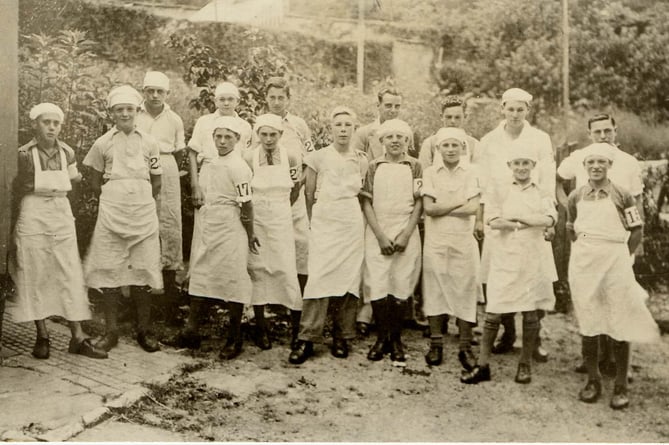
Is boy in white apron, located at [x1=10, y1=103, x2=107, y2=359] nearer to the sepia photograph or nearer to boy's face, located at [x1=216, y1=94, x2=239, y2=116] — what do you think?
the sepia photograph

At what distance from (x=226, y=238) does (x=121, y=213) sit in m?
0.56

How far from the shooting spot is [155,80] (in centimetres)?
375

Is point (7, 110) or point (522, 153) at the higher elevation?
point (7, 110)

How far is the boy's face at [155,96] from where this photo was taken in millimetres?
3768

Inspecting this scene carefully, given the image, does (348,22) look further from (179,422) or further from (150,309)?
(179,422)

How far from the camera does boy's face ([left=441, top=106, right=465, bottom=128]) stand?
374 centimetres

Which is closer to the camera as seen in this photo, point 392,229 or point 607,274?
point 607,274

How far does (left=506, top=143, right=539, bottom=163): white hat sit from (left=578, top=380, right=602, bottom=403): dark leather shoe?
1.10 m

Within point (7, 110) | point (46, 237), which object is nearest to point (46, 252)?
point (46, 237)

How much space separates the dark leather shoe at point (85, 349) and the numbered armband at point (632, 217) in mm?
2635

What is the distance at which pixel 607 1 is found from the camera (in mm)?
3777

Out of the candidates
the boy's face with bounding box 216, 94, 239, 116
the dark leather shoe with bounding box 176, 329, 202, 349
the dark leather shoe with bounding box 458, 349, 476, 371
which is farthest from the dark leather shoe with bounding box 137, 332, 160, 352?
the dark leather shoe with bounding box 458, 349, 476, 371

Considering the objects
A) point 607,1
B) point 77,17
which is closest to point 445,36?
point 607,1

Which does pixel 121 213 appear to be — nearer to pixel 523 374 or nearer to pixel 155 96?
pixel 155 96
